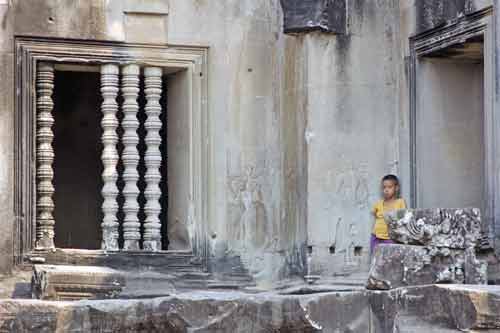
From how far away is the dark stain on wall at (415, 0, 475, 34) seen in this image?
46.6 ft

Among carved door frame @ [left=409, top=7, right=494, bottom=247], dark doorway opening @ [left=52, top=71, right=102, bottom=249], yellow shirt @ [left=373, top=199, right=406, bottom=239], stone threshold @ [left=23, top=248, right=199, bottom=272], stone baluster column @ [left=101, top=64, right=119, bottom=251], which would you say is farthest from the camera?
dark doorway opening @ [left=52, top=71, right=102, bottom=249]

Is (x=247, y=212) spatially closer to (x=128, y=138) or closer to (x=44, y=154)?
(x=128, y=138)

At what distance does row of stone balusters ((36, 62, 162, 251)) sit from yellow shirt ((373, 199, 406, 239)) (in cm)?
197

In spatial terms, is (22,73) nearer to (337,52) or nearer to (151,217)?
(151,217)

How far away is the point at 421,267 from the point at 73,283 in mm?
2907

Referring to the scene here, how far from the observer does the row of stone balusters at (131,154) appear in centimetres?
1510

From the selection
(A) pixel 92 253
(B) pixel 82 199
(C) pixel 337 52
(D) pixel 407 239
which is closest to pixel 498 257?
(D) pixel 407 239

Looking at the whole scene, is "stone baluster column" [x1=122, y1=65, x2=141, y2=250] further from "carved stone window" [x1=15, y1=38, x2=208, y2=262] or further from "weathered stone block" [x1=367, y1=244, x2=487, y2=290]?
"weathered stone block" [x1=367, y1=244, x2=487, y2=290]

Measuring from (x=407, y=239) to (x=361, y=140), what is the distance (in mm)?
2587

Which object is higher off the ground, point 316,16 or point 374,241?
point 316,16

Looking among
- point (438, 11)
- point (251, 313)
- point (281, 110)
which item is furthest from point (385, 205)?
point (251, 313)

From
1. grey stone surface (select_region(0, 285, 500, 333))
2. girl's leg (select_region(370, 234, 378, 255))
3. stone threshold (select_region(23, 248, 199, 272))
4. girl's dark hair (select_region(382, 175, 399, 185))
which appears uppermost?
girl's dark hair (select_region(382, 175, 399, 185))

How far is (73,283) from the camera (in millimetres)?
13477

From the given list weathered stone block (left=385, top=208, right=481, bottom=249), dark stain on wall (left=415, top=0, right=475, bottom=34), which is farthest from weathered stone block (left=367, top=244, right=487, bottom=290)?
dark stain on wall (left=415, top=0, right=475, bottom=34)
